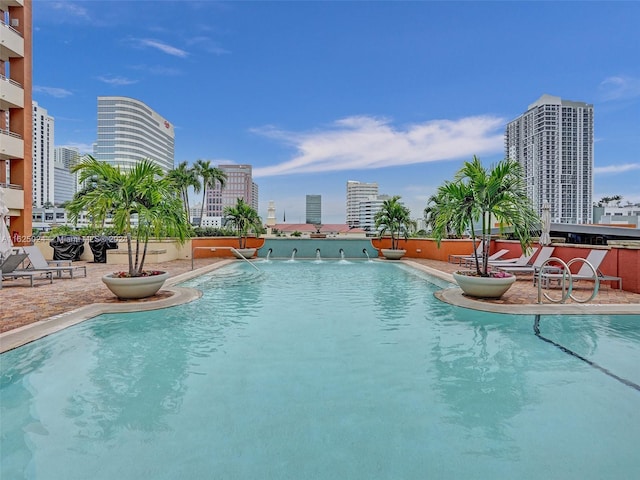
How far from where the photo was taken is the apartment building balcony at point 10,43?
17.8 m

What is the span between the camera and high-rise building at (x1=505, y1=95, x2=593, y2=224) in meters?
56.8

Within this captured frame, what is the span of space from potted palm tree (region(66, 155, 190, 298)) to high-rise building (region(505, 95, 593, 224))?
6180cm

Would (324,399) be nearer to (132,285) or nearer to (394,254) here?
(132,285)

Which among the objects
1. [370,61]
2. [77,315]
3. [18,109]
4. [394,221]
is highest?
[370,61]

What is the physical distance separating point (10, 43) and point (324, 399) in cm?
2533

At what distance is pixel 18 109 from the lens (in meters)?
19.0

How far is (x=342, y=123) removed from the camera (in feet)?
84.0

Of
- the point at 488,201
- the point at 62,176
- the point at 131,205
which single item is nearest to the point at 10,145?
the point at 131,205

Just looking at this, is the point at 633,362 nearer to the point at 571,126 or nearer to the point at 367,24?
the point at 367,24

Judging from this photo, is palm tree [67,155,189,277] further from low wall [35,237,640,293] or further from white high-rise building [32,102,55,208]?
white high-rise building [32,102,55,208]

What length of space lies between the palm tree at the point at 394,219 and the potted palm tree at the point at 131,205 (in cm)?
1307

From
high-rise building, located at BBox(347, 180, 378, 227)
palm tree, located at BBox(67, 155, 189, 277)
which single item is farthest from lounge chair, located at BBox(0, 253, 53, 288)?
high-rise building, located at BBox(347, 180, 378, 227)

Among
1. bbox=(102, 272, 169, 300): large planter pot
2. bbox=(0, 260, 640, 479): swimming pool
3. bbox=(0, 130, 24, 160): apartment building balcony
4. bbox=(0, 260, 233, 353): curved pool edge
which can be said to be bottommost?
bbox=(0, 260, 640, 479): swimming pool

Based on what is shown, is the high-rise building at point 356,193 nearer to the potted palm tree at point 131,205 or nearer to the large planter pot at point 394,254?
the large planter pot at point 394,254
